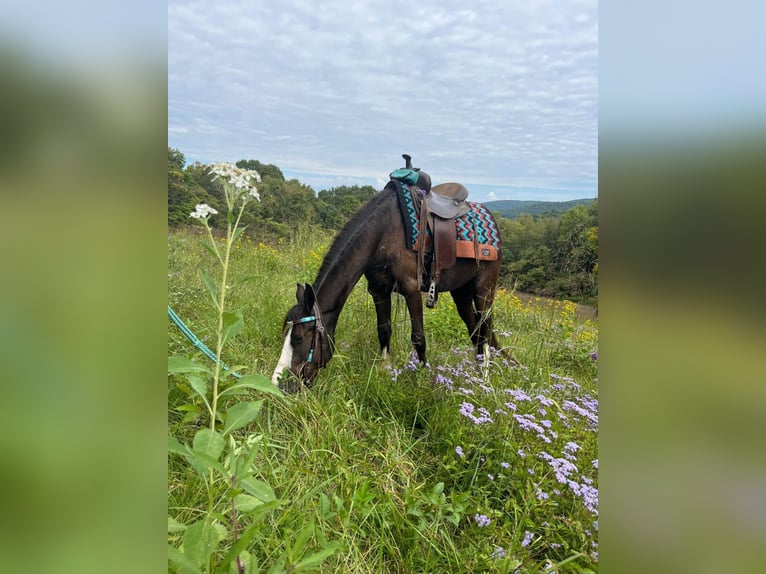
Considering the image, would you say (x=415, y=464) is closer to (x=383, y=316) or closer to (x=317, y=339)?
(x=317, y=339)

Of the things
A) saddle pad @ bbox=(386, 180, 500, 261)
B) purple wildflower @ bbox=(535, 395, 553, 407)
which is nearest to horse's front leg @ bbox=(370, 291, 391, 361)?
saddle pad @ bbox=(386, 180, 500, 261)

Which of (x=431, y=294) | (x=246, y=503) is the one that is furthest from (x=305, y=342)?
(x=246, y=503)

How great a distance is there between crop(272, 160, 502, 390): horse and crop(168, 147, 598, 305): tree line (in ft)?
1.17

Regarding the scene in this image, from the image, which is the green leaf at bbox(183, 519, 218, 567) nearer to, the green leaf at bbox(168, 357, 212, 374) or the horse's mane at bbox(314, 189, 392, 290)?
the green leaf at bbox(168, 357, 212, 374)

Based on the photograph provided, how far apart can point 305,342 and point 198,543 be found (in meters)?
2.26

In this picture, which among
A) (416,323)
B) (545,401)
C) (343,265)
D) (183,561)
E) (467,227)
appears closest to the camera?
(183,561)

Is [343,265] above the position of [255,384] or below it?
above

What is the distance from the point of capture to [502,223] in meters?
5.76

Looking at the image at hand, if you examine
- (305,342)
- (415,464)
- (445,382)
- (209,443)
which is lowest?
(415,464)

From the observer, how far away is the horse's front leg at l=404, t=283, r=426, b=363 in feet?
11.7
